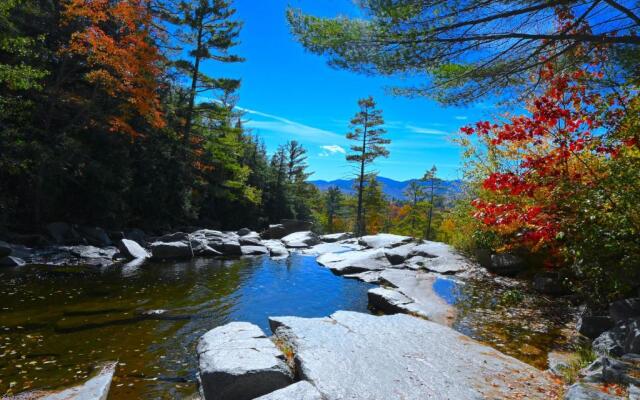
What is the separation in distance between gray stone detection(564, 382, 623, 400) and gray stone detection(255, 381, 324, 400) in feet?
7.08

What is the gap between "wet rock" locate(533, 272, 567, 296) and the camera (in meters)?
8.31

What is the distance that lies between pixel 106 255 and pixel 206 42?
14.8 meters

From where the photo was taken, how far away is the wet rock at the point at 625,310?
514cm

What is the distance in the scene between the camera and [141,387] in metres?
4.33

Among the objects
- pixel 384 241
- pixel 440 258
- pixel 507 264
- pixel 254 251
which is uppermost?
pixel 507 264

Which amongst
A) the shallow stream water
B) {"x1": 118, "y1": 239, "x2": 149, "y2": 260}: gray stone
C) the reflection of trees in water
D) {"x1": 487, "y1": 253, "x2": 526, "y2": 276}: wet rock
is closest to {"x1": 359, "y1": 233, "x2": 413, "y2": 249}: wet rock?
the shallow stream water

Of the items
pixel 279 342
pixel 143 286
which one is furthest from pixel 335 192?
pixel 279 342

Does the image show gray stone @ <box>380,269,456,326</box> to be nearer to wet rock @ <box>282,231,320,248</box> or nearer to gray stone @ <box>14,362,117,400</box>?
gray stone @ <box>14,362,117,400</box>

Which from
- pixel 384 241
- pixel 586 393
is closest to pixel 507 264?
pixel 384 241

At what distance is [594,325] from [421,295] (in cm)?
343

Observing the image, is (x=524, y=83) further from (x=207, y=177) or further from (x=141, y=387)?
(x=207, y=177)

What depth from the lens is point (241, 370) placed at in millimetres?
3713

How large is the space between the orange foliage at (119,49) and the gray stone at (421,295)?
11867mm

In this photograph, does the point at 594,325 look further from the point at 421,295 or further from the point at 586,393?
the point at 586,393
